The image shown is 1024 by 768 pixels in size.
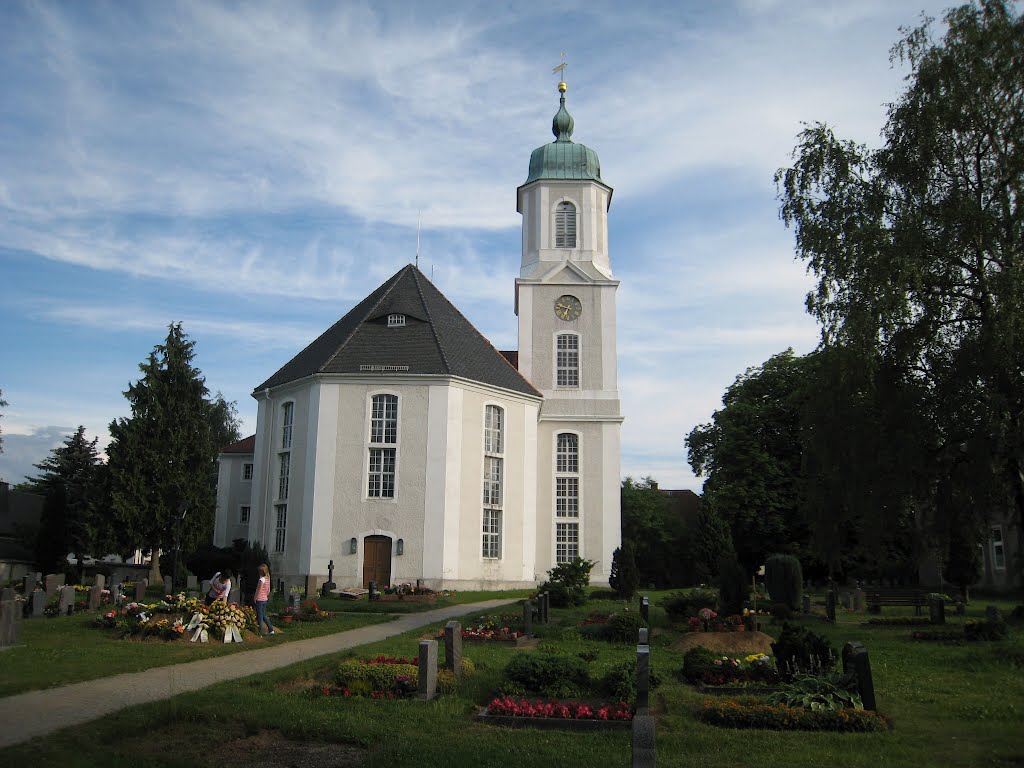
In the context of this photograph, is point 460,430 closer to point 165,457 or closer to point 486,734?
point 165,457

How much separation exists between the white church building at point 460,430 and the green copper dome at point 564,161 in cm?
8

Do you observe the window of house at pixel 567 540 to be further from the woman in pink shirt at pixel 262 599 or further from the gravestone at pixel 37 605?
the gravestone at pixel 37 605

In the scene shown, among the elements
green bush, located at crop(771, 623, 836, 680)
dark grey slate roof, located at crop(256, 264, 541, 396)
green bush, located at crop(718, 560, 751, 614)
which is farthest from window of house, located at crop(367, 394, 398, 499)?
green bush, located at crop(771, 623, 836, 680)

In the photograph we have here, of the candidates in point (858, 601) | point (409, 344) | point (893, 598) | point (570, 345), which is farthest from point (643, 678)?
point (570, 345)

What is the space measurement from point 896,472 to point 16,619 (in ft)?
58.7

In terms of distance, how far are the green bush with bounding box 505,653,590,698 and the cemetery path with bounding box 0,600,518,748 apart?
4.03 metres

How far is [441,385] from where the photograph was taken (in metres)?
32.1

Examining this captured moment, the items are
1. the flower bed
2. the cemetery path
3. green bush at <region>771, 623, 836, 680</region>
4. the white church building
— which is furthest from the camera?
the white church building

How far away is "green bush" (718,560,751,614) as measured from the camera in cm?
1947

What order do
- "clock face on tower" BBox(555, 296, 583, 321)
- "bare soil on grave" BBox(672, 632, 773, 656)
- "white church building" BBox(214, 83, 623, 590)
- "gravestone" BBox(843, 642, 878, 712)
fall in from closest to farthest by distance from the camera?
"gravestone" BBox(843, 642, 878, 712)
"bare soil on grave" BBox(672, 632, 773, 656)
"white church building" BBox(214, 83, 623, 590)
"clock face on tower" BBox(555, 296, 583, 321)

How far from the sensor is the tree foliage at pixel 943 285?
17984 millimetres

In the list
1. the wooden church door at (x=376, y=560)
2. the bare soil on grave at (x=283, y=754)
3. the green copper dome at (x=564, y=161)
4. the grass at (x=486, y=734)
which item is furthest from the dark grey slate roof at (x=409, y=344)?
the bare soil on grave at (x=283, y=754)

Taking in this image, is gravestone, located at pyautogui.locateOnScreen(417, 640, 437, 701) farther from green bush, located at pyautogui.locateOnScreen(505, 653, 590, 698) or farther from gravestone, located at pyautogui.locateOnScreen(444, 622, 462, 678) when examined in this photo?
green bush, located at pyautogui.locateOnScreen(505, 653, 590, 698)

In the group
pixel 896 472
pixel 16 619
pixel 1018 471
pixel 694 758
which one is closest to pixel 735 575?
pixel 896 472
